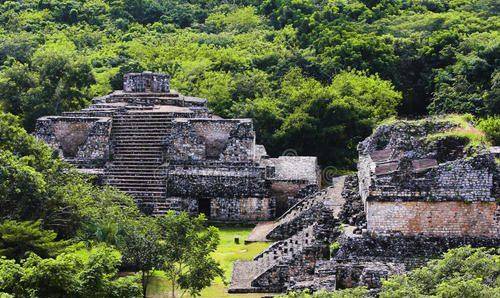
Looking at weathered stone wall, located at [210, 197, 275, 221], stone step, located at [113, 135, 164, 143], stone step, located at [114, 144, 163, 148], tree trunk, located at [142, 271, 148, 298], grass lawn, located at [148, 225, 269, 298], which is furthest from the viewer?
stone step, located at [113, 135, 164, 143]

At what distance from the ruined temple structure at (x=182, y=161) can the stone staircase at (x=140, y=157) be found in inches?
1.5

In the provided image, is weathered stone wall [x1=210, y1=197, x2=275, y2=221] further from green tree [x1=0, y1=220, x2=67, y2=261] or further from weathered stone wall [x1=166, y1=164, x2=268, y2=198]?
green tree [x1=0, y1=220, x2=67, y2=261]

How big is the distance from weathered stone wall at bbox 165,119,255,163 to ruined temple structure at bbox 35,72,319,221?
4cm

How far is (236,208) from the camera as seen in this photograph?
33.5 m

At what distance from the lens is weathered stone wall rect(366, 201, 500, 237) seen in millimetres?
23344

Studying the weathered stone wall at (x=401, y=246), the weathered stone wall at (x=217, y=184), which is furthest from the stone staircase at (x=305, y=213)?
the weathered stone wall at (x=401, y=246)

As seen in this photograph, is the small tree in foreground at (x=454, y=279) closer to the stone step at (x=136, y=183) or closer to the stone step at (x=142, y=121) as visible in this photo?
the stone step at (x=136, y=183)

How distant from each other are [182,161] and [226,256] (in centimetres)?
673

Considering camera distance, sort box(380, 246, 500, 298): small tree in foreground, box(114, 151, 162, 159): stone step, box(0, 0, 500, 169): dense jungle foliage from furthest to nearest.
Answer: box(0, 0, 500, 169): dense jungle foliage < box(114, 151, 162, 159): stone step < box(380, 246, 500, 298): small tree in foreground

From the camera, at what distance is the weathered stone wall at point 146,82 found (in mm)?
40844

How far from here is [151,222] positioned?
24.7m

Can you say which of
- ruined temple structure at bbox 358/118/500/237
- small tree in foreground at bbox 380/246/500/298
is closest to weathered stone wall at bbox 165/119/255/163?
ruined temple structure at bbox 358/118/500/237

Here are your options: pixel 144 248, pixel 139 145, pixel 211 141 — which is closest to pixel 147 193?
Result: pixel 139 145

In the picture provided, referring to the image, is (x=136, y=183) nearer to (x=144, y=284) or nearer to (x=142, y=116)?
(x=142, y=116)
